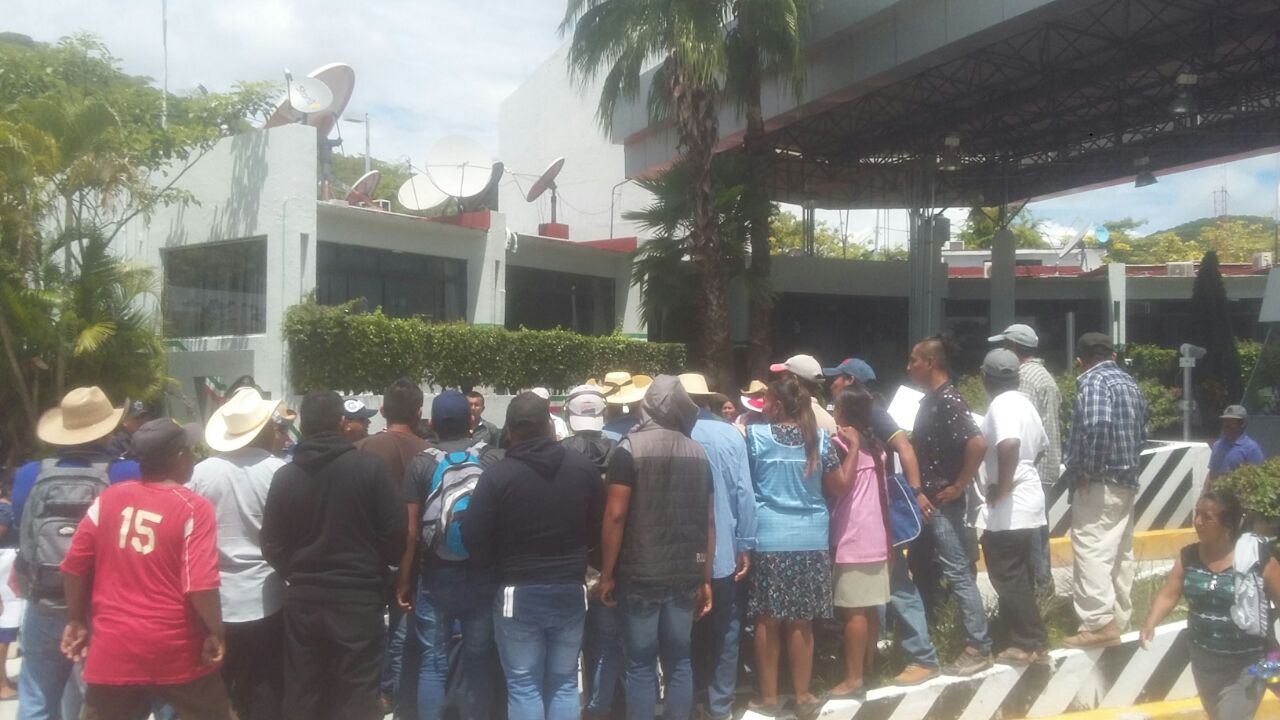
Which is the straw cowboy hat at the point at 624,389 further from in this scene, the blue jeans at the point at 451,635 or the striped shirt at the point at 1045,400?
the striped shirt at the point at 1045,400

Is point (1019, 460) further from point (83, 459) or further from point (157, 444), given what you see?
point (83, 459)

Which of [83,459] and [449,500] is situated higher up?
[83,459]

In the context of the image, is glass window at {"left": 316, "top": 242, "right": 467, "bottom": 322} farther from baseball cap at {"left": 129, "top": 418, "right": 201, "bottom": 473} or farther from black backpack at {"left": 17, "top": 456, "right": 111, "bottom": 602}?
baseball cap at {"left": 129, "top": 418, "right": 201, "bottom": 473}

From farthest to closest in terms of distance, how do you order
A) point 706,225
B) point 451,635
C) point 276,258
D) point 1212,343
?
point 1212,343
point 706,225
point 276,258
point 451,635

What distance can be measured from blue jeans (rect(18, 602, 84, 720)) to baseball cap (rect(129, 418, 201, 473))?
3.05 ft

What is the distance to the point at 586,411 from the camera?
5812mm

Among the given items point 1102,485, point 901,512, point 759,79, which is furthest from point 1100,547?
point 759,79

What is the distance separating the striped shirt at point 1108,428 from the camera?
236 inches

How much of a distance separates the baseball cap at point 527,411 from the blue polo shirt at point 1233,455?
7062 millimetres

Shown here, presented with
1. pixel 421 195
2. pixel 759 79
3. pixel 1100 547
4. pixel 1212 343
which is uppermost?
pixel 759 79

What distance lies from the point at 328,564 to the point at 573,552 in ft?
3.55

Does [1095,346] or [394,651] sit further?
[1095,346]

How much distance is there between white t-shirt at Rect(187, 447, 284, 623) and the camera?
4.64 meters

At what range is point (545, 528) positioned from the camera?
183 inches
